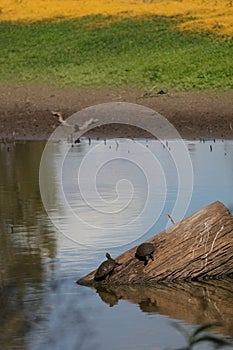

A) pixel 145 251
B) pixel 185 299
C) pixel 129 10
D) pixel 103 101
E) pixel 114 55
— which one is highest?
pixel 129 10

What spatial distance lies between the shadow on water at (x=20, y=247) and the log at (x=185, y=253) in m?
0.63

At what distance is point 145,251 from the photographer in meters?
9.63

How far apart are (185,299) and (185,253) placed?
2.20ft

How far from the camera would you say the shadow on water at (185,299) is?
8.86 metres

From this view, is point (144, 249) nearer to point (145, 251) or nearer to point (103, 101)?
point (145, 251)

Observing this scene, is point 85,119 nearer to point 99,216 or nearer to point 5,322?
point 99,216

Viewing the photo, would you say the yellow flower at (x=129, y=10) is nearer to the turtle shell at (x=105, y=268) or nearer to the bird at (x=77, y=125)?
the bird at (x=77, y=125)

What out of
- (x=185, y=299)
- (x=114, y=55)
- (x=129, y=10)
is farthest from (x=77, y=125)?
(x=129, y=10)

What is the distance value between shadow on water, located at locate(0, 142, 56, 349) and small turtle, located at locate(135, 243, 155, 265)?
0.90m

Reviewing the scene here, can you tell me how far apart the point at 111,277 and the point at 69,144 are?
444 inches

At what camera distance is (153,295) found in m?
9.53

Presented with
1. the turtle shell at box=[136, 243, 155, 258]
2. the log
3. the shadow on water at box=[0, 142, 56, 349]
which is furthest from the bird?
the turtle shell at box=[136, 243, 155, 258]

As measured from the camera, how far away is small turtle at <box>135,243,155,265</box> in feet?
31.6

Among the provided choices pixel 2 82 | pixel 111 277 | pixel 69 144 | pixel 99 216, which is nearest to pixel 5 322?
pixel 111 277
